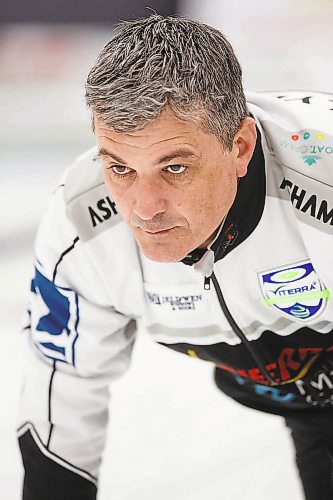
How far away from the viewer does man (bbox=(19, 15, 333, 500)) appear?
1.33m

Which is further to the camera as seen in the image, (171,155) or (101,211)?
(101,211)

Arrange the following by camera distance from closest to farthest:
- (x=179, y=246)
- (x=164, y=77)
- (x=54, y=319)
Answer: (x=164, y=77) → (x=179, y=246) → (x=54, y=319)

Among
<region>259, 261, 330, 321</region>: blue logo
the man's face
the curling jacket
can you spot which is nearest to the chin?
the man's face

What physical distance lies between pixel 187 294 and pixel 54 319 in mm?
232

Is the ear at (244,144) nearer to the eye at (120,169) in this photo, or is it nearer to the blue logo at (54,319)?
the eye at (120,169)

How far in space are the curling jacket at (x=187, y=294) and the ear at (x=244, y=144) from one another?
0.12 ft

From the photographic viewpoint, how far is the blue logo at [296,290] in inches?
62.0

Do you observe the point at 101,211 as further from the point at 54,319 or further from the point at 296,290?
the point at 296,290

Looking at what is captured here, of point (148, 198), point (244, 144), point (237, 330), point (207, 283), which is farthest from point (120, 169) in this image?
point (237, 330)

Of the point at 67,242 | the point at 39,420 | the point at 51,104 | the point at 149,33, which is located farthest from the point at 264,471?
the point at 51,104

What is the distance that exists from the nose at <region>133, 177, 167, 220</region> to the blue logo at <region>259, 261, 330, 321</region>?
30 cm

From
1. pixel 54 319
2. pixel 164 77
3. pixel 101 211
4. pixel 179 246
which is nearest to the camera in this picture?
pixel 164 77

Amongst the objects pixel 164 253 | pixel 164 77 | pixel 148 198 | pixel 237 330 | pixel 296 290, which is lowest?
pixel 237 330

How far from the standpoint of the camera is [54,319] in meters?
1.68
